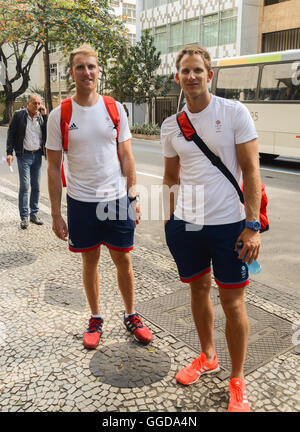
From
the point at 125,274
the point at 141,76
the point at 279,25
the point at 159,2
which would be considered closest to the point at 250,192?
the point at 125,274

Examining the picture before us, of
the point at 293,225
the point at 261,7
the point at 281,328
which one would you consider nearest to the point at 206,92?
the point at 281,328

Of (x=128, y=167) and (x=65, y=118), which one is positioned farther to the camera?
(x=128, y=167)

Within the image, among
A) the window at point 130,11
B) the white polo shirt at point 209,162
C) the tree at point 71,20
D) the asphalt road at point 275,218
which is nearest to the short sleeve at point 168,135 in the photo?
the white polo shirt at point 209,162

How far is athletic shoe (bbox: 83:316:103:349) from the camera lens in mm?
3008

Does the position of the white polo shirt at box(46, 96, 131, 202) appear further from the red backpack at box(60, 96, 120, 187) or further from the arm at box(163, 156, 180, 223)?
the arm at box(163, 156, 180, 223)

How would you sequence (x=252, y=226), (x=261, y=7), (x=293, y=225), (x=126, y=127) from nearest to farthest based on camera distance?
(x=252, y=226), (x=126, y=127), (x=293, y=225), (x=261, y=7)

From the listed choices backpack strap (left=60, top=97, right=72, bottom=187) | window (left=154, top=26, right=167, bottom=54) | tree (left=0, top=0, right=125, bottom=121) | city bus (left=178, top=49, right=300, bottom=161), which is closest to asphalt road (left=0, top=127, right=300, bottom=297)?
city bus (left=178, top=49, right=300, bottom=161)

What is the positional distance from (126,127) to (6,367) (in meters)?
1.83

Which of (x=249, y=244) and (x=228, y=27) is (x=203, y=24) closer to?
(x=228, y=27)

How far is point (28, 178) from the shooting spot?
20.5 ft

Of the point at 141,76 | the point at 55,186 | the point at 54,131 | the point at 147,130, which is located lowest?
the point at 147,130

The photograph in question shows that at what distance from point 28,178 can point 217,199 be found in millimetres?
4500

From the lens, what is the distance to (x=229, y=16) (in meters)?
26.8
